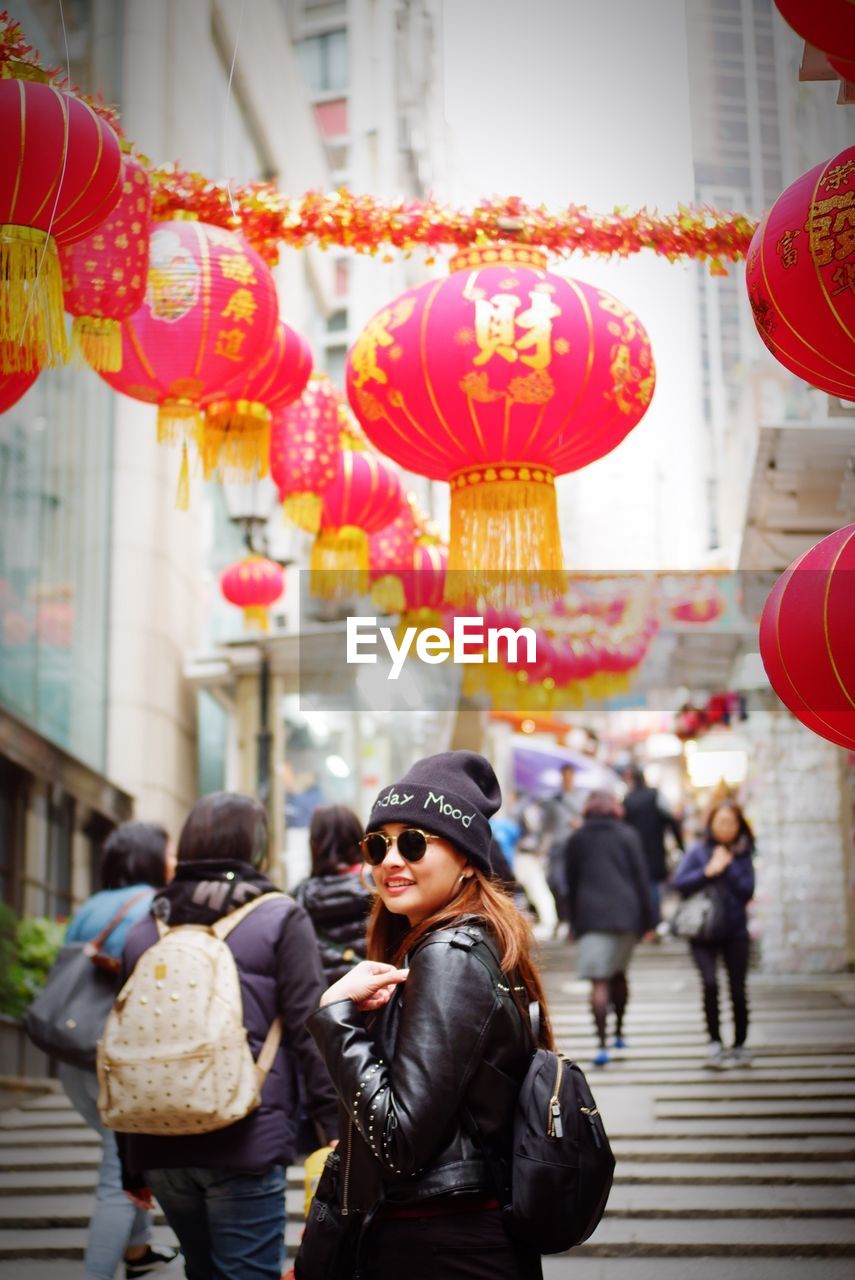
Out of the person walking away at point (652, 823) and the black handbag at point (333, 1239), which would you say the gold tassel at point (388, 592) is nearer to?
the person walking away at point (652, 823)

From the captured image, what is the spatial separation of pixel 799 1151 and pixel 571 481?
81.6 ft

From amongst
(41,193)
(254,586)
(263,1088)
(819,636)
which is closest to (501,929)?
(819,636)

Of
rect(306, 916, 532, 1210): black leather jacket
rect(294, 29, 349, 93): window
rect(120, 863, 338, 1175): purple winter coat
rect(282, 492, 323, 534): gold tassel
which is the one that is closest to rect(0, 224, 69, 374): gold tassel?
rect(120, 863, 338, 1175): purple winter coat

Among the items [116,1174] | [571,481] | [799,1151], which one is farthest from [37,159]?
[571,481]

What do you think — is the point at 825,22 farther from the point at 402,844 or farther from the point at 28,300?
the point at 28,300

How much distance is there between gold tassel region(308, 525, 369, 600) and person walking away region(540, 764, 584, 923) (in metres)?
7.68

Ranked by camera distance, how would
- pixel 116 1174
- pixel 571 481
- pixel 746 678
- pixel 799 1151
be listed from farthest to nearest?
pixel 571 481, pixel 746 678, pixel 799 1151, pixel 116 1174

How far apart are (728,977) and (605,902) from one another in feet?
3.20

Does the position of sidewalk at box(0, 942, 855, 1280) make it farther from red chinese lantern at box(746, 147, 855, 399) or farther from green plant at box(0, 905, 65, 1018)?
red chinese lantern at box(746, 147, 855, 399)

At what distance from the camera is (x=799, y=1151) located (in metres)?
6.77

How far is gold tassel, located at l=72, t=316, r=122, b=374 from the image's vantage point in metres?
4.77

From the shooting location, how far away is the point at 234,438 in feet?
19.6

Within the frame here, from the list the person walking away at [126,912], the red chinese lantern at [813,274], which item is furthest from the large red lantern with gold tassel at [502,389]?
the person walking away at [126,912]

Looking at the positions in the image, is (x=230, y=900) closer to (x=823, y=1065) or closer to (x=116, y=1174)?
(x=116, y=1174)
